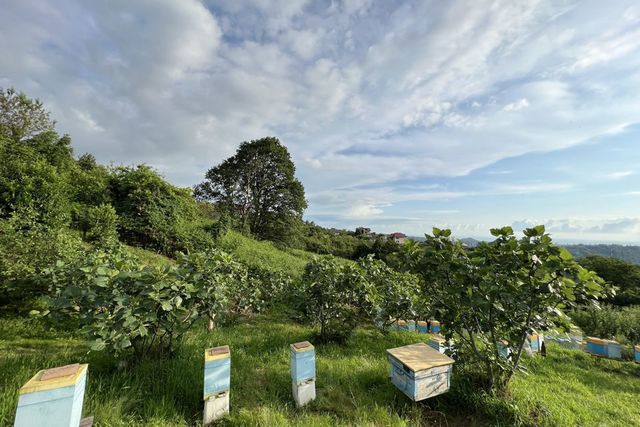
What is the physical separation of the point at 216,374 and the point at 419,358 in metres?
2.37

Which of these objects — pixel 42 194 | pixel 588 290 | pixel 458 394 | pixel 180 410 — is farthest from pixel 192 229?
pixel 588 290

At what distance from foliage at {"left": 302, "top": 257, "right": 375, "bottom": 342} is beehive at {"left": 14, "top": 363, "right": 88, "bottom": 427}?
11.9 feet

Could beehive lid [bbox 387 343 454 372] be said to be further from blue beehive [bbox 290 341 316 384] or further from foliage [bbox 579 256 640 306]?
foliage [bbox 579 256 640 306]

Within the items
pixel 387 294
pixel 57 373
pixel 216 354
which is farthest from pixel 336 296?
pixel 57 373

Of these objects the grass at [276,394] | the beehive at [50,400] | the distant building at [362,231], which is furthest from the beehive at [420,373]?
the distant building at [362,231]

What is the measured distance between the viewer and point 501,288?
3074 millimetres

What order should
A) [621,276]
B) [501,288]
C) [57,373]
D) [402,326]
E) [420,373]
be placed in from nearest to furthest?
[57,373], [420,373], [501,288], [402,326], [621,276]

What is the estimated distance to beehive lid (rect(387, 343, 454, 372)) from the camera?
302cm

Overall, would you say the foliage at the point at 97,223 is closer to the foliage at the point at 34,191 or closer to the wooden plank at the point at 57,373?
the foliage at the point at 34,191

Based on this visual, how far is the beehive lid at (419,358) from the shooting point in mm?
3016

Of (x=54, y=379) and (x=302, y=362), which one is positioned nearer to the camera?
(x=54, y=379)

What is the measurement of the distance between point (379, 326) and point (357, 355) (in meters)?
2.06

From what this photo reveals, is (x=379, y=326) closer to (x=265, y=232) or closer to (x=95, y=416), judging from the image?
(x=95, y=416)

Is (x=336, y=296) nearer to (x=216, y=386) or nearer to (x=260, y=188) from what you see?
(x=216, y=386)
